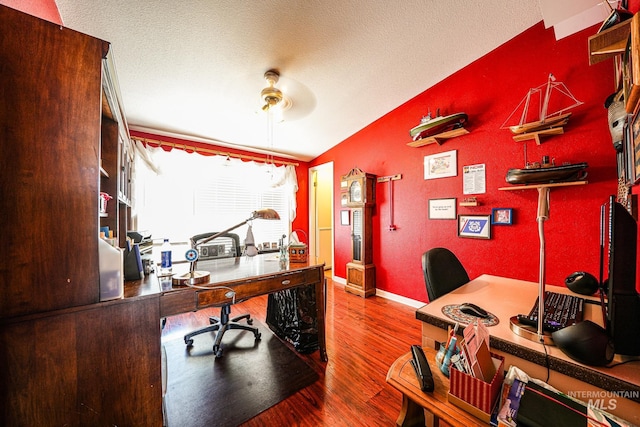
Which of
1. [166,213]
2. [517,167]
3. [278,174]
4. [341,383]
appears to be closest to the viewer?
[341,383]

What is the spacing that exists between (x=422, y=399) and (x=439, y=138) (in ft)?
8.98

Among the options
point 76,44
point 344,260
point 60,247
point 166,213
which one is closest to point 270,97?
point 76,44

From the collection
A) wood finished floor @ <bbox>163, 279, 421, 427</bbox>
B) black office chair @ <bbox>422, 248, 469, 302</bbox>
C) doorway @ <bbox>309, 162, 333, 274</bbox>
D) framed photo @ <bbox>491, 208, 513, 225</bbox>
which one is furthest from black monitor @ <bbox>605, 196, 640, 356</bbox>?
doorway @ <bbox>309, 162, 333, 274</bbox>

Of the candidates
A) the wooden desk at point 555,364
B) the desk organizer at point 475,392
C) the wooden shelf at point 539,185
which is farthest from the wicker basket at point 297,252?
the wooden shelf at point 539,185

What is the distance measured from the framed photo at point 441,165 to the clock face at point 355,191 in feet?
3.15

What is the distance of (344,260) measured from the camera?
410 centimetres

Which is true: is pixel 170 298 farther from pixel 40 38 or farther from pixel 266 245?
pixel 266 245

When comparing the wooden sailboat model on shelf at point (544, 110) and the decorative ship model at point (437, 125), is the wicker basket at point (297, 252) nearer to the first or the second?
the decorative ship model at point (437, 125)

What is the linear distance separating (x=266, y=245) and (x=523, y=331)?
3474 mm

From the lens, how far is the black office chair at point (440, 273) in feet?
4.79

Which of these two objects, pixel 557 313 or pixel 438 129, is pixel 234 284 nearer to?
pixel 557 313

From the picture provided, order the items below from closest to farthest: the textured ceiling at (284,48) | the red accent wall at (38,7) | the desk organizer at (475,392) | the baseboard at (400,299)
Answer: the desk organizer at (475,392) < the red accent wall at (38,7) < the textured ceiling at (284,48) < the baseboard at (400,299)

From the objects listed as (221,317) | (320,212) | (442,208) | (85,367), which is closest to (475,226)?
(442,208)

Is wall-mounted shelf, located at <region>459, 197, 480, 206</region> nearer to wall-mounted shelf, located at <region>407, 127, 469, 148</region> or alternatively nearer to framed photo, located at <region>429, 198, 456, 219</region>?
framed photo, located at <region>429, 198, 456, 219</region>
